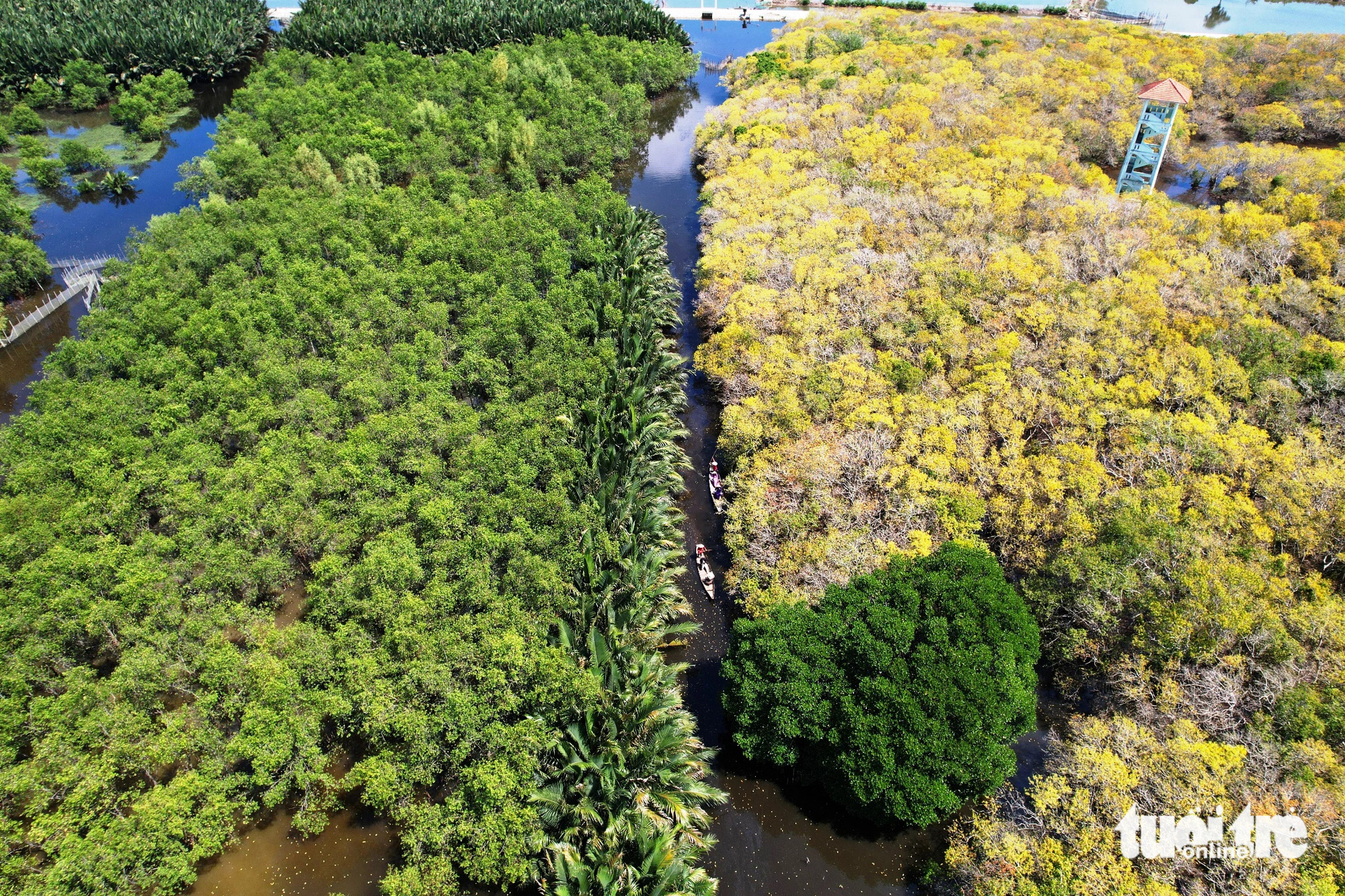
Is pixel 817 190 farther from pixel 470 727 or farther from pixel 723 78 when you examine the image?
pixel 723 78

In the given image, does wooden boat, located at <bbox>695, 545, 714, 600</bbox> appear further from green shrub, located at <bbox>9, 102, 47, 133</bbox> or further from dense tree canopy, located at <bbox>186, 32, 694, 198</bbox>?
green shrub, located at <bbox>9, 102, 47, 133</bbox>

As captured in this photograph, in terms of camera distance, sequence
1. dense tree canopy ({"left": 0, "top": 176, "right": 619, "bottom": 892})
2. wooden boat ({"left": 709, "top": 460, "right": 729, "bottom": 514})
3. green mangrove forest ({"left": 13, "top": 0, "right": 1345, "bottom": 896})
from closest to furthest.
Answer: dense tree canopy ({"left": 0, "top": 176, "right": 619, "bottom": 892}) → green mangrove forest ({"left": 13, "top": 0, "right": 1345, "bottom": 896}) → wooden boat ({"left": 709, "top": 460, "right": 729, "bottom": 514})

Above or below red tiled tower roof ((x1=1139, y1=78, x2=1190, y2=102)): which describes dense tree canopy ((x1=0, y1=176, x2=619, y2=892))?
below

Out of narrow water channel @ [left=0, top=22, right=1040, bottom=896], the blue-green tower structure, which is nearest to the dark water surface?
narrow water channel @ [left=0, top=22, right=1040, bottom=896]

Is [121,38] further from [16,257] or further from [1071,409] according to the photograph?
[1071,409]

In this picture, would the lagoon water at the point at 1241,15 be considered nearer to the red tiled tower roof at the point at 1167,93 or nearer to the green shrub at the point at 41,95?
the red tiled tower roof at the point at 1167,93

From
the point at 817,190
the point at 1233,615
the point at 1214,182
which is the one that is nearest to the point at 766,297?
the point at 817,190

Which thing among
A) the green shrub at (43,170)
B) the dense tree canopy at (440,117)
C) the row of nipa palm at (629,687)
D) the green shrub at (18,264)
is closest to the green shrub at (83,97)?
the green shrub at (43,170)
